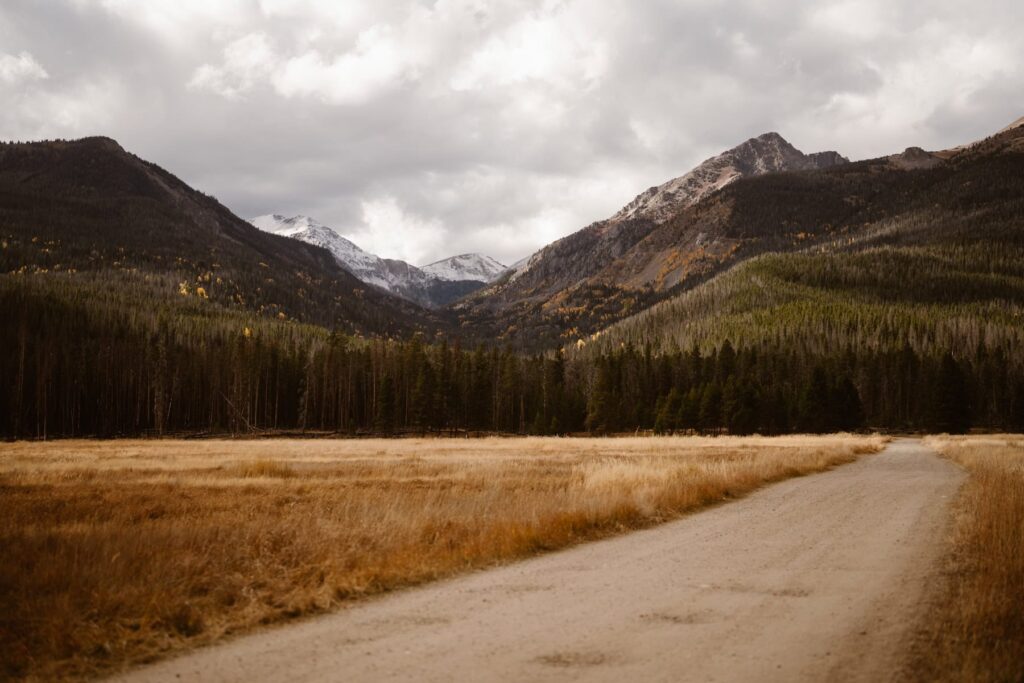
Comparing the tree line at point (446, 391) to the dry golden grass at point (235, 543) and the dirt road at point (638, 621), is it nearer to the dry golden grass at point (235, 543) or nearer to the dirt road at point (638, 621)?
the dry golden grass at point (235, 543)

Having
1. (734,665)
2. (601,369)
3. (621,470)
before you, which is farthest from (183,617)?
(601,369)

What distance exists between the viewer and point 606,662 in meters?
6.26

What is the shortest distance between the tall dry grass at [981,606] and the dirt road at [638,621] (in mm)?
348

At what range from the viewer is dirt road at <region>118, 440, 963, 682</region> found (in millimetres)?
6125

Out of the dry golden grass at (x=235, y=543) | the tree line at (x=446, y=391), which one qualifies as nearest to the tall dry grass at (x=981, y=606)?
the dry golden grass at (x=235, y=543)

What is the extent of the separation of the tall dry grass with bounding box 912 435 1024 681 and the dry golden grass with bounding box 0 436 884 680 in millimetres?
6408

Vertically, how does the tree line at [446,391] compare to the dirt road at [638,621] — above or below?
above

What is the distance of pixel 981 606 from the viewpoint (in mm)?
7566

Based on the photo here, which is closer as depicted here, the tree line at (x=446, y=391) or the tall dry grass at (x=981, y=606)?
the tall dry grass at (x=981, y=606)

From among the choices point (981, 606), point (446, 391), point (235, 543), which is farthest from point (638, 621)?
point (446, 391)

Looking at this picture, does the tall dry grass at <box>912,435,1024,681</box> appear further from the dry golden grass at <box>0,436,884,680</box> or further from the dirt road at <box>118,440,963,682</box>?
the dry golden grass at <box>0,436,884,680</box>

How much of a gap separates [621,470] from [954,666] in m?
16.7

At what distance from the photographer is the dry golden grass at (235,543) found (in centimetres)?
743

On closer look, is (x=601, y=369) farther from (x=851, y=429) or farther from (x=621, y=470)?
(x=621, y=470)
